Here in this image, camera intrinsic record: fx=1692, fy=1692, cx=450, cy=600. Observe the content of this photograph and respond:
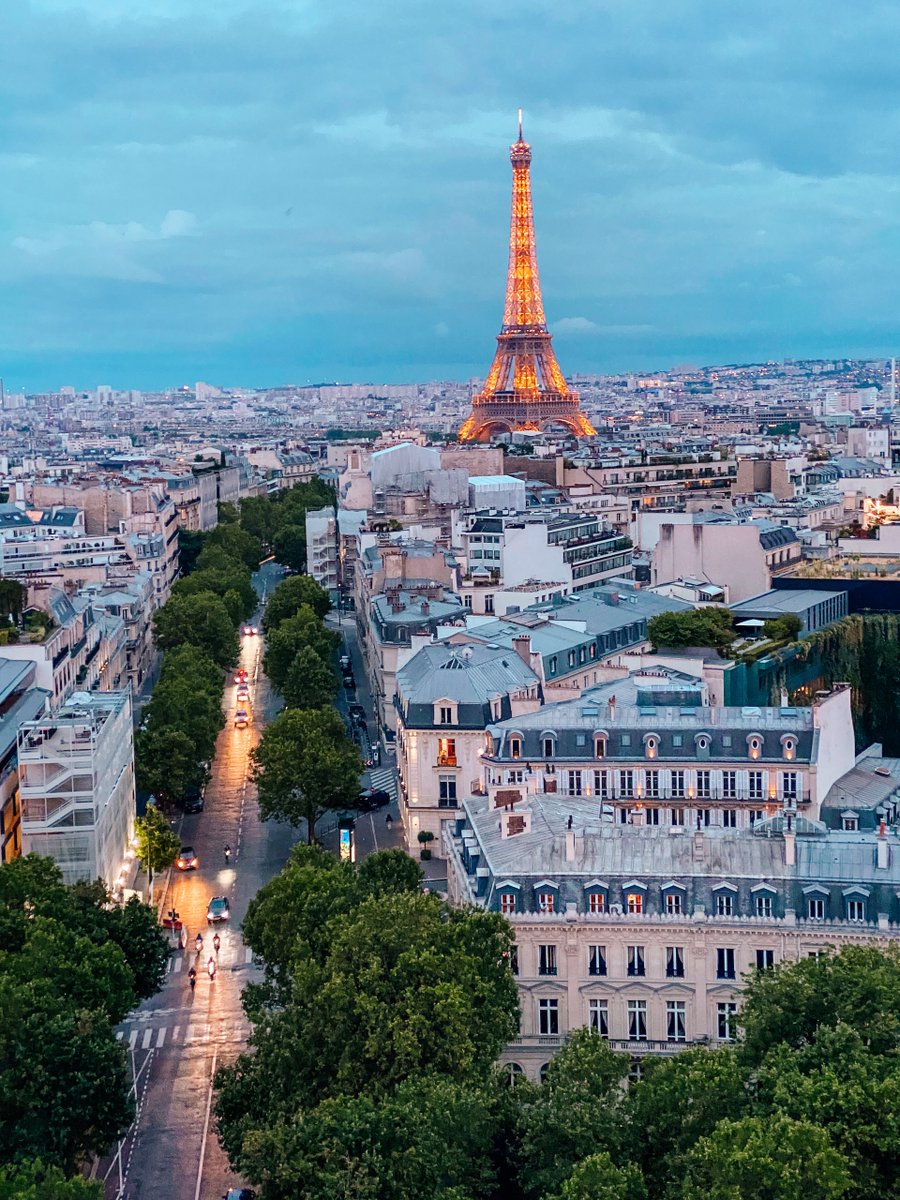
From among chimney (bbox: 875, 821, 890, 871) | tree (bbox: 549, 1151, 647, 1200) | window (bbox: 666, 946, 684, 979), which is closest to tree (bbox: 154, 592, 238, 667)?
window (bbox: 666, 946, 684, 979)

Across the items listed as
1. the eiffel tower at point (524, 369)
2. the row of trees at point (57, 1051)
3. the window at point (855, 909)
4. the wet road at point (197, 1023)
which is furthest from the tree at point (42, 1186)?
the eiffel tower at point (524, 369)

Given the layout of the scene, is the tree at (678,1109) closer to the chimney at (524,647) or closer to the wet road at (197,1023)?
the wet road at (197,1023)

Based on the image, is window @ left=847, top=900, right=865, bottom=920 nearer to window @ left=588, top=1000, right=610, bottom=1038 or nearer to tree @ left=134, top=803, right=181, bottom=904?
window @ left=588, top=1000, right=610, bottom=1038

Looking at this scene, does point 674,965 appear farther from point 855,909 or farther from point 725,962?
point 855,909

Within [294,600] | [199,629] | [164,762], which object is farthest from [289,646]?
[164,762]

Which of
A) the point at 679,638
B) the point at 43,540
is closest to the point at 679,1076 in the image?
the point at 679,638

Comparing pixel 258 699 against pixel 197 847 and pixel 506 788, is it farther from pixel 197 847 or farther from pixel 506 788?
pixel 506 788

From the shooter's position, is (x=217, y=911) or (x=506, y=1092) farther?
(x=217, y=911)
